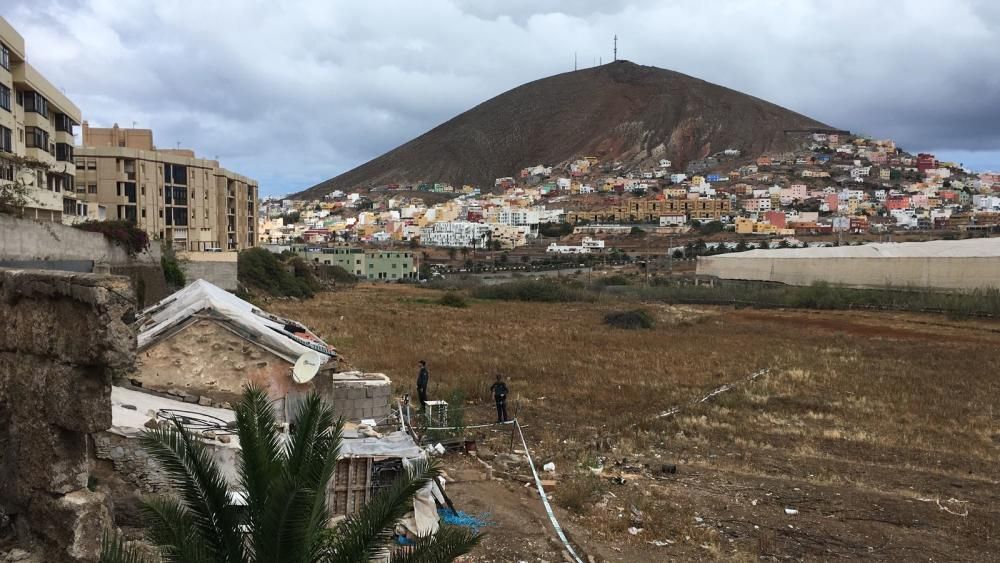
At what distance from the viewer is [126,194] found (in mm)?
46781

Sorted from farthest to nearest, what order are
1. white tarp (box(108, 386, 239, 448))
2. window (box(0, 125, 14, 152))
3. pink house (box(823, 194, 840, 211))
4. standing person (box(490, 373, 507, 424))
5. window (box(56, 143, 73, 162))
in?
pink house (box(823, 194, 840, 211)) → window (box(56, 143, 73, 162)) → window (box(0, 125, 14, 152)) → standing person (box(490, 373, 507, 424)) → white tarp (box(108, 386, 239, 448))

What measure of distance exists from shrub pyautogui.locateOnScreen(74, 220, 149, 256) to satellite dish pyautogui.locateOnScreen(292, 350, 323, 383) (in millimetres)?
11107

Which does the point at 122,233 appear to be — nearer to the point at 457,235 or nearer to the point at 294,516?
the point at 294,516

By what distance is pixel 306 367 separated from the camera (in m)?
9.24

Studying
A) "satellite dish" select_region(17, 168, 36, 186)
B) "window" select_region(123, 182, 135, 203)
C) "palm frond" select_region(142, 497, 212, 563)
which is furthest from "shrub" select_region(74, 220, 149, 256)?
"window" select_region(123, 182, 135, 203)

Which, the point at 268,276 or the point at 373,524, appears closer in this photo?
the point at 373,524

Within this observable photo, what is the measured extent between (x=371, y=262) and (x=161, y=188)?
38346 mm

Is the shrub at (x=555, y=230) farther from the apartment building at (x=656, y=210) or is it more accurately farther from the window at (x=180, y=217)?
the window at (x=180, y=217)

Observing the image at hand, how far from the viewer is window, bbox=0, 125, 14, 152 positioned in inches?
1036

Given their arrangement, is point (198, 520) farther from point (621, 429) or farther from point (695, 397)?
point (695, 397)

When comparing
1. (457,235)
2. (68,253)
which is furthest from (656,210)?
(68,253)

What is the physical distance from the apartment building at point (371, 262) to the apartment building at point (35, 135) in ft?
156

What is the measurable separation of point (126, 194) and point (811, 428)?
151 feet

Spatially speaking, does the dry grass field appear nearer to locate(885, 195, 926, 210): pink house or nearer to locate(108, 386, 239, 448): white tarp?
locate(108, 386, 239, 448): white tarp
